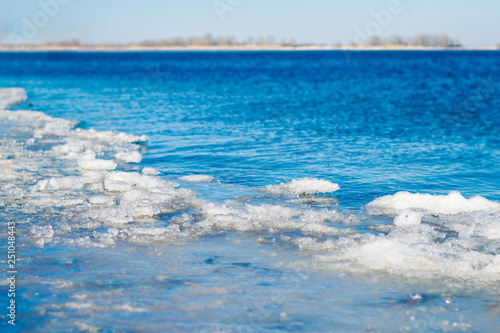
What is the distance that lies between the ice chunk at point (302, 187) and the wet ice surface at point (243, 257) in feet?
0.08

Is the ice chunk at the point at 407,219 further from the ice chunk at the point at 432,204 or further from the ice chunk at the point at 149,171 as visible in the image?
the ice chunk at the point at 149,171

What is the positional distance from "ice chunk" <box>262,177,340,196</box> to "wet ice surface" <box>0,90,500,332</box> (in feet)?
0.08

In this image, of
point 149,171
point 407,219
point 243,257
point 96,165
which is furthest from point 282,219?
point 96,165

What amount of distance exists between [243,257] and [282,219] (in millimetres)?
1638

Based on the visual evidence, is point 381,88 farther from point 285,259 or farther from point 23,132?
point 285,259

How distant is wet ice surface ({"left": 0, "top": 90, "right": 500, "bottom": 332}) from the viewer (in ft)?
16.3

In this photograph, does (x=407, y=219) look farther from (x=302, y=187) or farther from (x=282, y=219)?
(x=302, y=187)

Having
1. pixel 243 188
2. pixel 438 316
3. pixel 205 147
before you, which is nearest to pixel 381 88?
pixel 205 147

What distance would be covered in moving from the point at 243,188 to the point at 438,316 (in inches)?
220

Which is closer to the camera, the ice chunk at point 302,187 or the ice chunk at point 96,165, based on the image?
the ice chunk at point 302,187

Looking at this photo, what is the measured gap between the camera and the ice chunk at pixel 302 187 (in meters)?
9.61

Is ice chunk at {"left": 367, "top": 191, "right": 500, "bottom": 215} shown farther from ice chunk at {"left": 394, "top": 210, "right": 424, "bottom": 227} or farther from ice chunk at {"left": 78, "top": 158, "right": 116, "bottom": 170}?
ice chunk at {"left": 78, "top": 158, "right": 116, "bottom": 170}

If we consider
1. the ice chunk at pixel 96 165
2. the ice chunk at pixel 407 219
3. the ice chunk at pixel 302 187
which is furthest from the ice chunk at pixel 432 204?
the ice chunk at pixel 96 165

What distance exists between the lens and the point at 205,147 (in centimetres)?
1461
